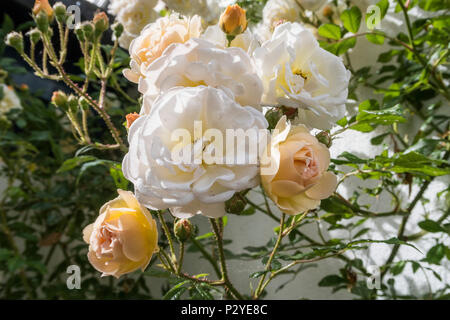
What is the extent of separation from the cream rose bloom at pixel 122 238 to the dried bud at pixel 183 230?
0.03m

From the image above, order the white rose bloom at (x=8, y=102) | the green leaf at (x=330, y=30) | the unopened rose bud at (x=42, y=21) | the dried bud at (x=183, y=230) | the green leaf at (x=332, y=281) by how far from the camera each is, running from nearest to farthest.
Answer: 1. the dried bud at (x=183, y=230)
2. the unopened rose bud at (x=42, y=21)
3. the green leaf at (x=330, y=30)
4. the green leaf at (x=332, y=281)
5. the white rose bloom at (x=8, y=102)

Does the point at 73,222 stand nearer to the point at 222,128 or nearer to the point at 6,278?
the point at 6,278

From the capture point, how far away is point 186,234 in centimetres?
36

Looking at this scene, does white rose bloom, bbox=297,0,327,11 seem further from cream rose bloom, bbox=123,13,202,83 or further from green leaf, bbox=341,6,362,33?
cream rose bloom, bbox=123,13,202,83

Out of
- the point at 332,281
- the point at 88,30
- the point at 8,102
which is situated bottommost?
the point at 332,281

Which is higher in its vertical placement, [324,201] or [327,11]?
[327,11]

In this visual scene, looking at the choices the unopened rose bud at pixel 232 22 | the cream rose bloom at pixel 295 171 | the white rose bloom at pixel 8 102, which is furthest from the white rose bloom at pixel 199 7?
the white rose bloom at pixel 8 102

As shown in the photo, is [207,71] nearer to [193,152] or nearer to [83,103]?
[193,152]

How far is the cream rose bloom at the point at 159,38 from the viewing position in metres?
0.31

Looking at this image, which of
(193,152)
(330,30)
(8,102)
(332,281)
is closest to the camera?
(193,152)

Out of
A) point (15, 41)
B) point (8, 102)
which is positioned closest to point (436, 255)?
point (15, 41)

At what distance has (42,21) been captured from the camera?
0.49 metres

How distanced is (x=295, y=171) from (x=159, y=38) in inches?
6.8

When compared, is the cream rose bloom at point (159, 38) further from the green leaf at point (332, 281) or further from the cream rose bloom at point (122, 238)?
the green leaf at point (332, 281)
